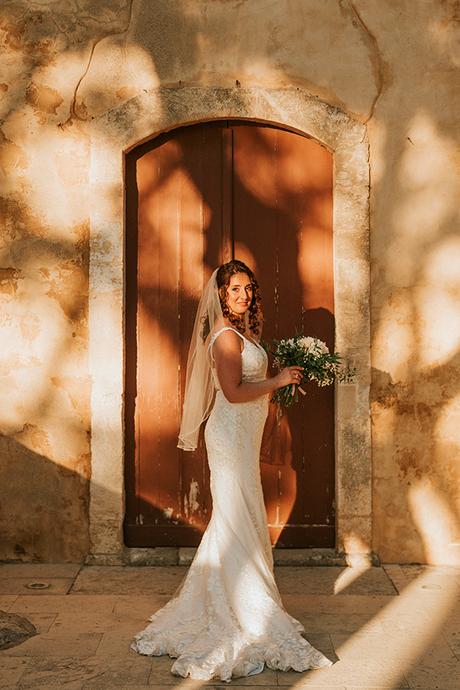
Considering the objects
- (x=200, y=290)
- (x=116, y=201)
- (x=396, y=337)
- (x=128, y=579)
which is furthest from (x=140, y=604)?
(x=116, y=201)

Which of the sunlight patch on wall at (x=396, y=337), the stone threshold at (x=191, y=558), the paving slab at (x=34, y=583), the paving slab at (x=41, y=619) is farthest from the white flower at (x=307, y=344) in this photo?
the paving slab at (x=34, y=583)

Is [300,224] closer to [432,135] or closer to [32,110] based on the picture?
[432,135]

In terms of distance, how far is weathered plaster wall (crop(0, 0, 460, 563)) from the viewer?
6035mm

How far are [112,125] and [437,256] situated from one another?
231cm

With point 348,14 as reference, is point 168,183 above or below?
below

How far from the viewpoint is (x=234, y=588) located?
14.7 feet

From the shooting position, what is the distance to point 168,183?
6.22 m

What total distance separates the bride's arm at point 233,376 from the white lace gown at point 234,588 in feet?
0.26

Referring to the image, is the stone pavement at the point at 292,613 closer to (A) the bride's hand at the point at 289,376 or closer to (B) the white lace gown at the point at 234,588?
(B) the white lace gown at the point at 234,588

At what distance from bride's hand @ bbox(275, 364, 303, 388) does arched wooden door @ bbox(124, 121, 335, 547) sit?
5.01ft

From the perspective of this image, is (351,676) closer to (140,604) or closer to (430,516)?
(140,604)

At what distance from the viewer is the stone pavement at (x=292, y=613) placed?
415cm

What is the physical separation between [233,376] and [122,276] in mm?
1821

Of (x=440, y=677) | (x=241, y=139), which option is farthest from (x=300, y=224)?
(x=440, y=677)
